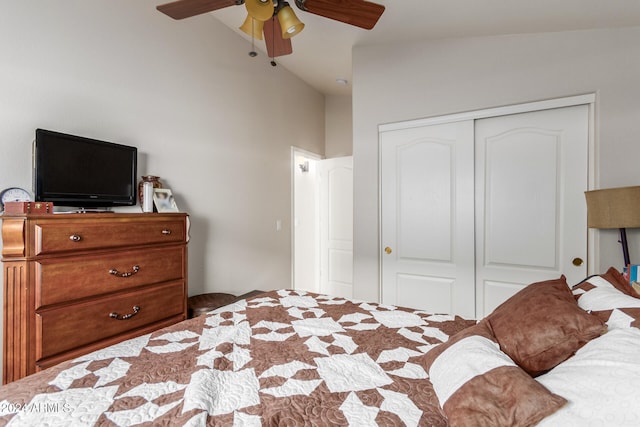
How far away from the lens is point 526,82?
232 centimetres

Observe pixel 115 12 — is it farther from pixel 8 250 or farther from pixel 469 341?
pixel 469 341

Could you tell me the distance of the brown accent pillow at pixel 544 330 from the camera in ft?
2.90

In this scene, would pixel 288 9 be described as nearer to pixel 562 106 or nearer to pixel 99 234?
pixel 99 234

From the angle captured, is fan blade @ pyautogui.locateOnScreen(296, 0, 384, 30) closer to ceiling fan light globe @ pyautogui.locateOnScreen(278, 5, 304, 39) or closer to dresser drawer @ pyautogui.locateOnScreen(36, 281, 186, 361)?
ceiling fan light globe @ pyautogui.locateOnScreen(278, 5, 304, 39)

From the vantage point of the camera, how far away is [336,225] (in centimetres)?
406

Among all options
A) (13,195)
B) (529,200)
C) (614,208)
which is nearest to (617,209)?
(614,208)

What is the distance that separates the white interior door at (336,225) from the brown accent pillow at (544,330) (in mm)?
2881

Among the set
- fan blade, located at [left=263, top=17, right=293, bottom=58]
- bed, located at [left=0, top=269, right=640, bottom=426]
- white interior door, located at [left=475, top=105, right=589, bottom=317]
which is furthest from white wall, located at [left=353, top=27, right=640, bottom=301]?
bed, located at [left=0, top=269, right=640, bottom=426]

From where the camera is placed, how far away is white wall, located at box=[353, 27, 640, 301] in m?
2.01

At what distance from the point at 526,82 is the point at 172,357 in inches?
110

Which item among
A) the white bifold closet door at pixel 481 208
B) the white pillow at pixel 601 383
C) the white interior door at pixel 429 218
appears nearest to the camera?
the white pillow at pixel 601 383

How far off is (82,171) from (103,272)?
607 mm

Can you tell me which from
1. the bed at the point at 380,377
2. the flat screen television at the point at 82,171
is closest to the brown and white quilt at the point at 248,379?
the bed at the point at 380,377

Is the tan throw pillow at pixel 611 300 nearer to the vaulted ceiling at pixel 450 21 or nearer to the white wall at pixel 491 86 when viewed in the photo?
the white wall at pixel 491 86
